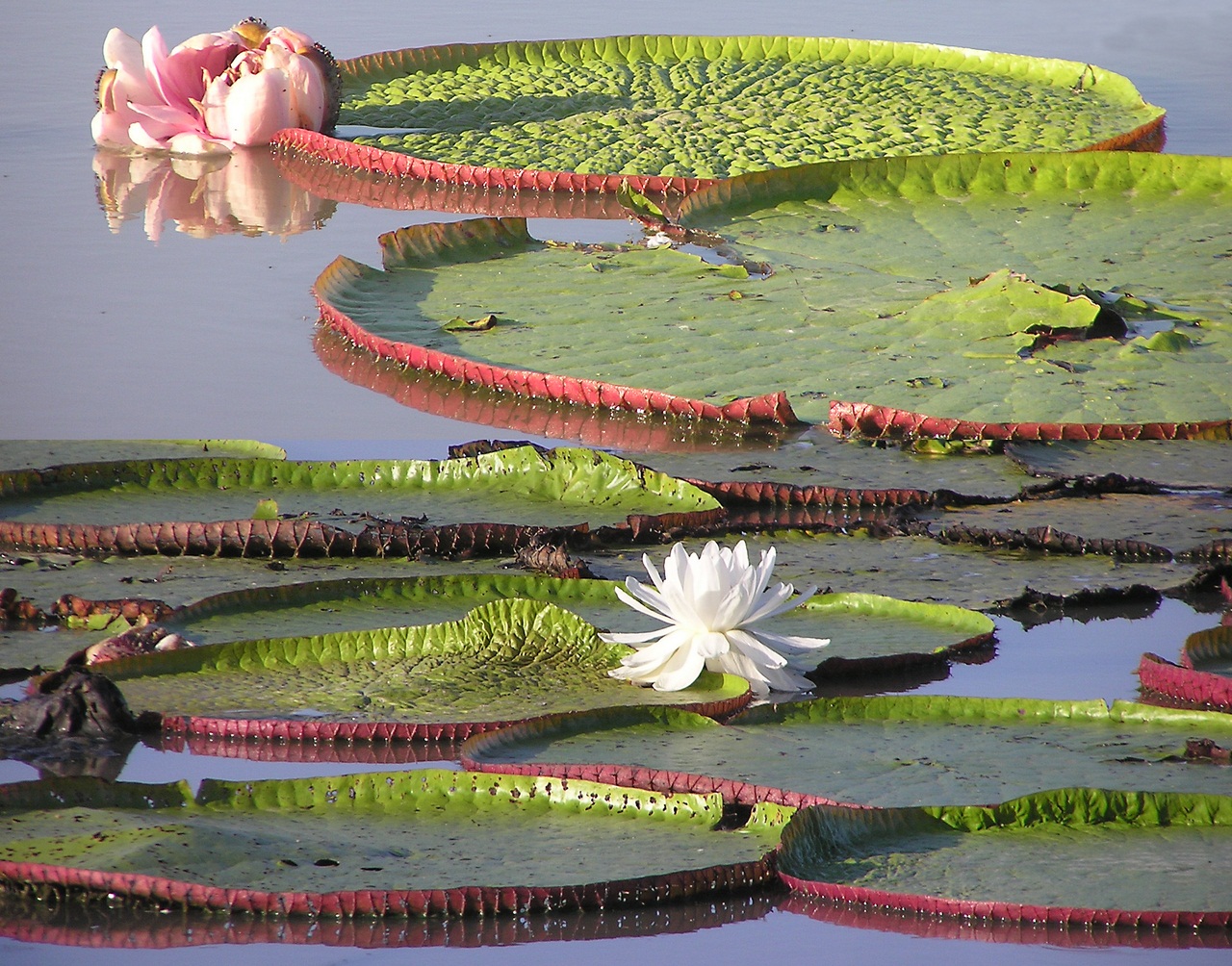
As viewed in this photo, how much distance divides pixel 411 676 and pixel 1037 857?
88cm

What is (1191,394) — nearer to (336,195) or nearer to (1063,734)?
(1063,734)

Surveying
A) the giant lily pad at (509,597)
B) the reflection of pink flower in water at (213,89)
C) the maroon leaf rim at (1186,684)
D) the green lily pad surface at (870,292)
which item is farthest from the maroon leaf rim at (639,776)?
the reflection of pink flower in water at (213,89)

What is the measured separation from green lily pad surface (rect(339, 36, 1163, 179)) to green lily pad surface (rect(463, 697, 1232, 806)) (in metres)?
3.40

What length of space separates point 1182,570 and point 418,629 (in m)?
1.22

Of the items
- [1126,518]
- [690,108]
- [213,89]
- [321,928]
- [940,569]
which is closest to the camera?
[321,928]

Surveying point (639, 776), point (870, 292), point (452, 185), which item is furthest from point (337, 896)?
point (452, 185)

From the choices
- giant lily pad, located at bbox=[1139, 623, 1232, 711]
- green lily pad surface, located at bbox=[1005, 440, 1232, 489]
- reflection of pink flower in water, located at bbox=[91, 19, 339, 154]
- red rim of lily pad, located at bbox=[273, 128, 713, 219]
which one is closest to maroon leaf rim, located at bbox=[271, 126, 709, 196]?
red rim of lily pad, located at bbox=[273, 128, 713, 219]

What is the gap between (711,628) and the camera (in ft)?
7.82

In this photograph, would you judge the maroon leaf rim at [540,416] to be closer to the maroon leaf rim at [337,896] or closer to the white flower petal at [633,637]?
the white flower petal at [633,637]

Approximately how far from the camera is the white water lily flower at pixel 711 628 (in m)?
2.35

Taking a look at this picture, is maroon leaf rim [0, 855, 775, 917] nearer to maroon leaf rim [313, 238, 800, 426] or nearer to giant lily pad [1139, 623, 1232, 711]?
giant lily pad [1139, 623, 1232, 711]

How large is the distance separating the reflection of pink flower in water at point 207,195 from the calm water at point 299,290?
67 millimetres

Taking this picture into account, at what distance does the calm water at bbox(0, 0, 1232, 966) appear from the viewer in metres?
1.79

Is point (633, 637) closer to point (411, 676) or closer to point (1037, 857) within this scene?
point (411, 676)
